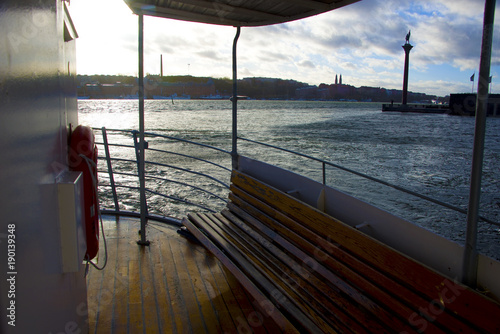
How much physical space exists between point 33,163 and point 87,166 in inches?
29.3

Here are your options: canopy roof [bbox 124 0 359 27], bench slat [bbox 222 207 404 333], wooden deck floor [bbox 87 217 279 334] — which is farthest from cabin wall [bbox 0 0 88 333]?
canopy roof [bbox 124 0 359 27]

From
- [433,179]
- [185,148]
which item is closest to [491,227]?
[433,179]

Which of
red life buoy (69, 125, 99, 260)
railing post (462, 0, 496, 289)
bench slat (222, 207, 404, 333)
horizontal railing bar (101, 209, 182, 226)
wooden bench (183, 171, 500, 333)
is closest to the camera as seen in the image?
railing post (462, 0, 496, 289)

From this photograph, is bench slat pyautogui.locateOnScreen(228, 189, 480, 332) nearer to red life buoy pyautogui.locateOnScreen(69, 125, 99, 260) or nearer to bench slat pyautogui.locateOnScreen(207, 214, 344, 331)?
bench slat pyautogui.locateOnScreen(207, 214, 344, 331)

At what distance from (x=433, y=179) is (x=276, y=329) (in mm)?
17736

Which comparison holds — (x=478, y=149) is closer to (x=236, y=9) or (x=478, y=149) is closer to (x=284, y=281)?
(x=284, y=281)

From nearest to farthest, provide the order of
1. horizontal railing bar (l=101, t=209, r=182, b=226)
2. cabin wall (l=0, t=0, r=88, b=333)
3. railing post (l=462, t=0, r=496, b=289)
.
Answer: cabin wall (l=0, t=0, r=88, b=333), railing post (l=462, t=0, r=496, b=289), horizontal railing bar (l=101, t=209, r=182, b=226)

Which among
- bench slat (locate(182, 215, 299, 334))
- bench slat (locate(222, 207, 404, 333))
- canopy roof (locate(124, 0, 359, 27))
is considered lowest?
bench slat (locate(182, 215, 299, 334))

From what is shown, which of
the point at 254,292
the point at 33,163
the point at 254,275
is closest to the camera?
the point at 33,163

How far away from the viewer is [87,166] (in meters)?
1.90

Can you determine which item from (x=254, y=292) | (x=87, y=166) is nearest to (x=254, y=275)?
(x=254, y=292)

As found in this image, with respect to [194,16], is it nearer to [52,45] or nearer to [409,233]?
[52,45]

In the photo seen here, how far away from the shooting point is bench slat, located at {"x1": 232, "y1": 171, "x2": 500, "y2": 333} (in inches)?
51.7

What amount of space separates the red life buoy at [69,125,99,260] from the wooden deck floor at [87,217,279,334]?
A: 0.61 meters
